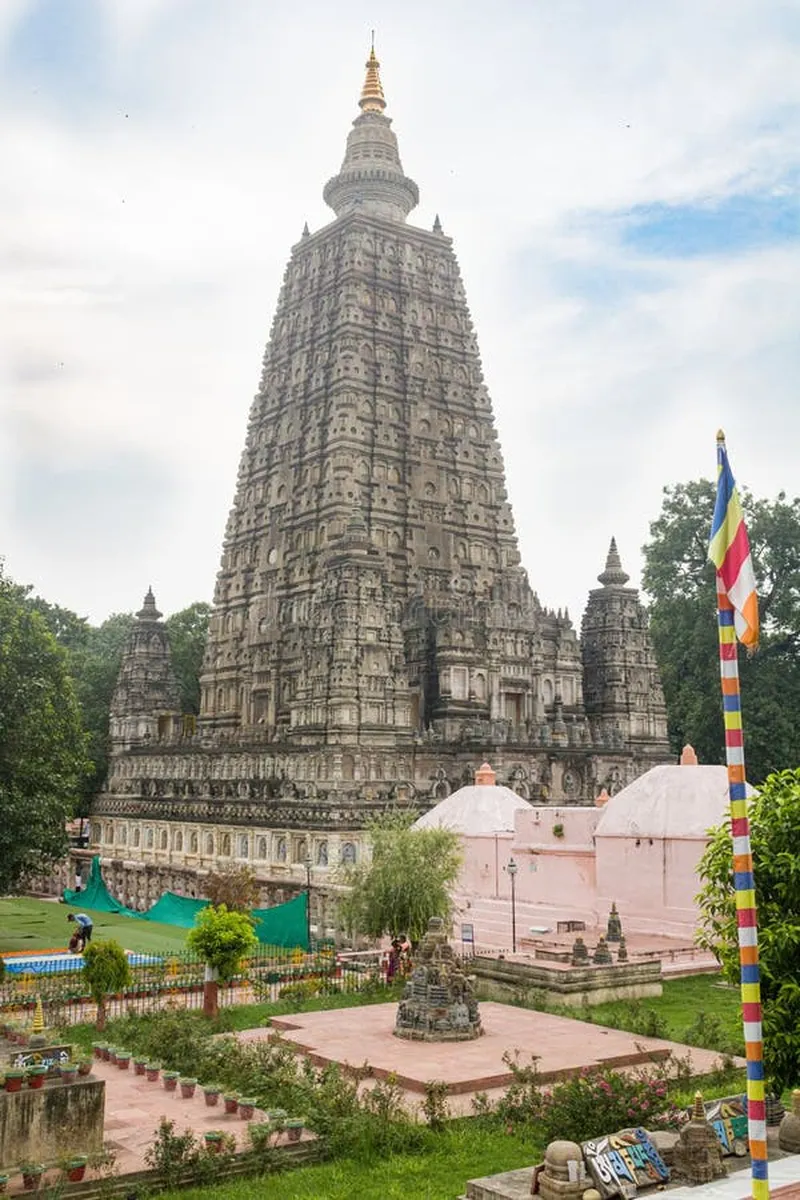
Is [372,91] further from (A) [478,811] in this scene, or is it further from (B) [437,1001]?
(B) [437,1001]

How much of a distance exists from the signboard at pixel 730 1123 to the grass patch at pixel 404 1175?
234 cm

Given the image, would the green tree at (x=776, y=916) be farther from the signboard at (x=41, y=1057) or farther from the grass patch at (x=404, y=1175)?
the signboard at (x=41, y=1057)

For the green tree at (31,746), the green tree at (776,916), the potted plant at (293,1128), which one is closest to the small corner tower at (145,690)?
the green tree at (31,746)

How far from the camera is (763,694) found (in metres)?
51.8

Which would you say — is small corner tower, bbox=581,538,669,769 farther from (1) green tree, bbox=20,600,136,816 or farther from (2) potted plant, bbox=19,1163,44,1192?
(2) potted plant, bbox=19,1163,44,1192

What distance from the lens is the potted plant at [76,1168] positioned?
40.3ft

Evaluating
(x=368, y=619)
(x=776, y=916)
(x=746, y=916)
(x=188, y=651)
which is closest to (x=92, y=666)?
(x=188, y=651)

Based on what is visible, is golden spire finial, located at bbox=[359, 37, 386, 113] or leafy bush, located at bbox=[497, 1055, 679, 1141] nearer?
leafy bush, located at bbox=[497, 1055, 679, 1141]

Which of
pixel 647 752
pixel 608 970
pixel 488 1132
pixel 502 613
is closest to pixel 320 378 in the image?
pixel 502 613

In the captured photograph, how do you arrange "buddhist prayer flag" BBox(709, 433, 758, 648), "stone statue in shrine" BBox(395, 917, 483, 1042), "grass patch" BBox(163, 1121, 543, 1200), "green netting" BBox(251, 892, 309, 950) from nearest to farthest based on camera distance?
"buddhist prayer flag" BBox(709, 433, 758, 648), "grass patch" BBox(163, 1121, 543, 1200), "stone statue in shrine" BBox(395, 917, 483, 1042), "green netting" BBox(251, 892, 309, 950)

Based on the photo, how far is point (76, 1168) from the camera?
12328 mm

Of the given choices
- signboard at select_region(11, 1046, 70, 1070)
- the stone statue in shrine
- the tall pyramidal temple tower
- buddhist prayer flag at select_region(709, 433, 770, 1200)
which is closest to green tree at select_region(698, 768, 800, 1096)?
buddhist prayer flag at select_region(709, 433, 770, 1200)

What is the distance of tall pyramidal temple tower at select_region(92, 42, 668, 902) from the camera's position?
41.7m

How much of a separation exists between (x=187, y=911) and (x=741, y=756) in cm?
3093
